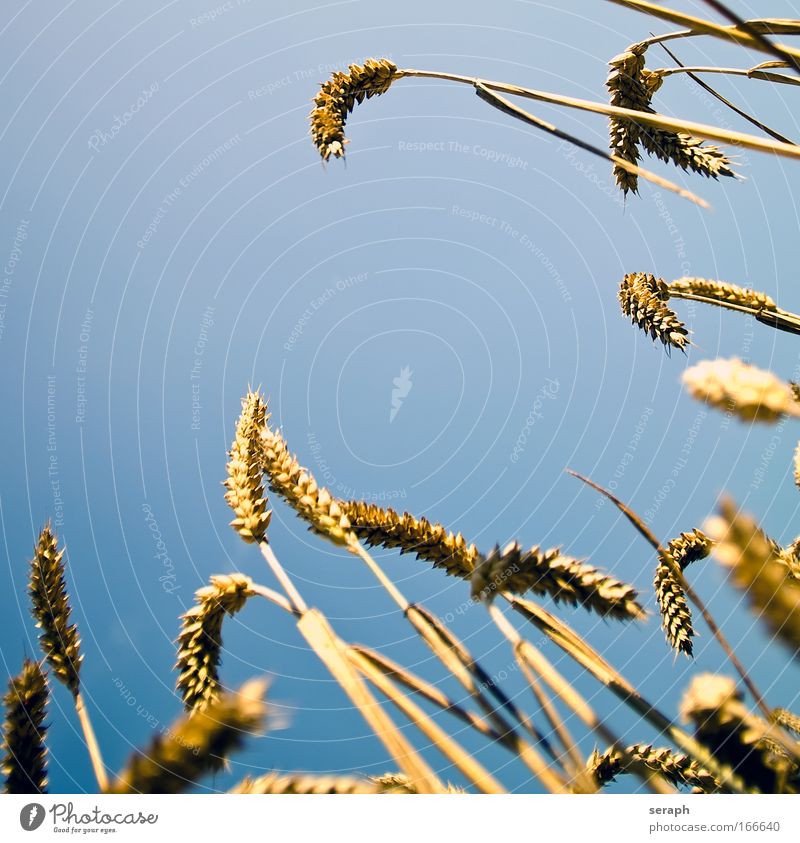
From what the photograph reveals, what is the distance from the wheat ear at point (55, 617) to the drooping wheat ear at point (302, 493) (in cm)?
120

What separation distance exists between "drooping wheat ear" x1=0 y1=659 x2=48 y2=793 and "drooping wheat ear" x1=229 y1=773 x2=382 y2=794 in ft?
3.02

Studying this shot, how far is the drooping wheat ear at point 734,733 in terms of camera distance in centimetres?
217

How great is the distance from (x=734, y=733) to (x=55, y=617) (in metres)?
2.93

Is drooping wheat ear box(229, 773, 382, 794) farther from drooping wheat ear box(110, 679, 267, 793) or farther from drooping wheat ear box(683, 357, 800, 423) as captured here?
drooping wheat ear box(683, 357, 800, 423)

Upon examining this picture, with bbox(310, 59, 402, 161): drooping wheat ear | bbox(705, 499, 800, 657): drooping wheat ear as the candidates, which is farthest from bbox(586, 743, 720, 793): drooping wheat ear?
bbox(310, 59, 402, 161): drooping wheat ear

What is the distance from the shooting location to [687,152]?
2.96m

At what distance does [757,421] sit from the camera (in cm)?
256

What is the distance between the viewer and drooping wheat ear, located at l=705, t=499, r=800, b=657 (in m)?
2.12
